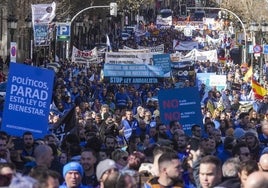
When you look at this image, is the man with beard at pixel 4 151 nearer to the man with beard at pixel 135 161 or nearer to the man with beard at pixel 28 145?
the man with beard at pixel 28 145

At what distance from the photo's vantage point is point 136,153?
1065cm

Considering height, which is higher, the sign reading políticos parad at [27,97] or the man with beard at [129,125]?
the sign reading políticos parad at [27,97]

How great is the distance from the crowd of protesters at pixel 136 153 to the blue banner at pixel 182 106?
9.6 inches

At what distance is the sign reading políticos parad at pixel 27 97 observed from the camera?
43.2 ft

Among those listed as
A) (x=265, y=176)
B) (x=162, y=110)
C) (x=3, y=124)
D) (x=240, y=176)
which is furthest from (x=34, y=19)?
(x=265, y=176)

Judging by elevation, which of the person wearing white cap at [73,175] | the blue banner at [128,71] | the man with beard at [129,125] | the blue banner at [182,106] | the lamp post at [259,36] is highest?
the person wearing white cap at [73,175]

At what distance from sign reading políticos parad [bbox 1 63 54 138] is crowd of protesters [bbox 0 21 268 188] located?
1.16ft

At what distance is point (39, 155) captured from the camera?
10125 mm

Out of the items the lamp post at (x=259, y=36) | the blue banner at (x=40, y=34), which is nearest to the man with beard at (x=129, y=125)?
the blue banner at (x=40, y=34)

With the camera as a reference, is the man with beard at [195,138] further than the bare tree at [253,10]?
No

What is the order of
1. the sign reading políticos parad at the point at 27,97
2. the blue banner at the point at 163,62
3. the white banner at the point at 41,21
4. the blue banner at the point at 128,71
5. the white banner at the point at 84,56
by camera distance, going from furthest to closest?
the white banner at the point at 84,56 → the white banner at the point at 41,21 → the blue banner at the point at 163,62 → the blue banner at the point at 128,71 → the sign reading políticos parad at the point at 27,97

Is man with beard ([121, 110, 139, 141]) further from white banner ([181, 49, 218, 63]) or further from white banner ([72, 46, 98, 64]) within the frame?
white banner ([181, 49, 218, 63])

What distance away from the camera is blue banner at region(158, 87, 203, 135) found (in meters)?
16.4

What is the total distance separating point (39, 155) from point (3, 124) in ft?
9.93
